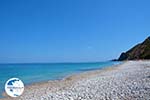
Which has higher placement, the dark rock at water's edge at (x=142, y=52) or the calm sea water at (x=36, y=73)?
the dark rock at water's edge at (x=142, y=52)

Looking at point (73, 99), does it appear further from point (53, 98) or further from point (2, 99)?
point (2, 99)

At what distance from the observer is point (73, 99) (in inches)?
480

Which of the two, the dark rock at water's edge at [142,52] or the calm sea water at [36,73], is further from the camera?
the dark rock at water's edge at [142,52]

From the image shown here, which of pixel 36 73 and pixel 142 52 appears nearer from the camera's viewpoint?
pixel 36 73

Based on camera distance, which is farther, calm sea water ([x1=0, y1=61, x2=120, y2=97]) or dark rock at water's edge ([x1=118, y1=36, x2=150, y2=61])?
dark rock at water's edge ([x1=118, y1=36, x2=150, y2=61])

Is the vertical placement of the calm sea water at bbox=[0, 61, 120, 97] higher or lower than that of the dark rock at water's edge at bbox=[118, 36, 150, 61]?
lower

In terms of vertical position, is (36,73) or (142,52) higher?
(142,52)

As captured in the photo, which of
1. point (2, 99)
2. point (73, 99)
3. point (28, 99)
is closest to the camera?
point (73, 99)

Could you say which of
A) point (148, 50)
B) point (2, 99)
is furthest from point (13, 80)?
point (148, 50)

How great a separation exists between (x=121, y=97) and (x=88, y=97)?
1670 millimetres

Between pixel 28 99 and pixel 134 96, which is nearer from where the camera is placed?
pixel 134 96

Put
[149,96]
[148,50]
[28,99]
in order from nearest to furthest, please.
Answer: [149,96], [28,99], [148,50]

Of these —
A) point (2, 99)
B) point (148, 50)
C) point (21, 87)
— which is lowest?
point (2, 99)

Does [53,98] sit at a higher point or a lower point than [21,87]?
lower
